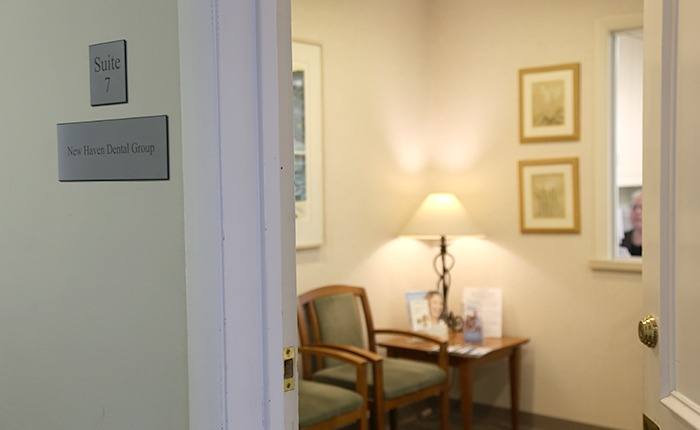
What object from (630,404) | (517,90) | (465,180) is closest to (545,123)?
(517,90)

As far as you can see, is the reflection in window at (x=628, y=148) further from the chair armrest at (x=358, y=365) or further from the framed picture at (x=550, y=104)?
the chair armrest at (x=358, y=365)

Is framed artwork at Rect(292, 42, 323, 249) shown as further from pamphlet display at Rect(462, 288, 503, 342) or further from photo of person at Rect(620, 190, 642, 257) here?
photo of person at Rect(620, 190, 642, 257)

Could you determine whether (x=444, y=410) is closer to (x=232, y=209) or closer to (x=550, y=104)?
(x=550, y=104)

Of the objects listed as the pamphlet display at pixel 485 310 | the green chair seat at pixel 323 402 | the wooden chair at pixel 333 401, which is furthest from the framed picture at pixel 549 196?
the green chair seat at pixel 323 402

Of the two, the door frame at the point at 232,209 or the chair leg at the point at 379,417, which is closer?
the door frame at the point at 232,209

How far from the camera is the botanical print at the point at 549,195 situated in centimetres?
414

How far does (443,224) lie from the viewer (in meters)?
4.29

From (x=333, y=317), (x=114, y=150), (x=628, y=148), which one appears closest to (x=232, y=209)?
(x=114, y=150)

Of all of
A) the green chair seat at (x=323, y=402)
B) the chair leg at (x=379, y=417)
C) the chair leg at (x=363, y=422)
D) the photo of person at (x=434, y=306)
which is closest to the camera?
the green chair seat at (x=323, y=402)

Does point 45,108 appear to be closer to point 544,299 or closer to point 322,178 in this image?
point 322,178

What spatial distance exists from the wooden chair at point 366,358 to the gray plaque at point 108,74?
229cm

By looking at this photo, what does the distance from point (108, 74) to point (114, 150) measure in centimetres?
13

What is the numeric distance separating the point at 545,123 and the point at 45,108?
10.3 feet

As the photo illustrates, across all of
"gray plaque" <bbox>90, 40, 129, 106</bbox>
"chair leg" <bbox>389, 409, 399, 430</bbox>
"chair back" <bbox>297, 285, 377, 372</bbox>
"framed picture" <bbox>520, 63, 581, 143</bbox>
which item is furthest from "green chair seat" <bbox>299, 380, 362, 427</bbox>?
"gray plaque" <bbox>90, 40, 129, 106</bbox>
